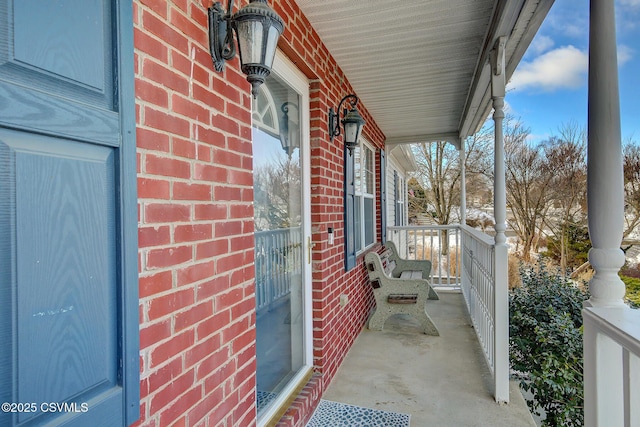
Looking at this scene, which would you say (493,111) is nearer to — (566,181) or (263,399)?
(263,399)

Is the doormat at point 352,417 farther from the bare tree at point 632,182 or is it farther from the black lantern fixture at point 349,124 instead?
the bare tree at point 632,182

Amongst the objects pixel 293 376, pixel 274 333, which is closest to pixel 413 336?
pixel 293 376

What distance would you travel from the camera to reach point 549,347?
321 cm

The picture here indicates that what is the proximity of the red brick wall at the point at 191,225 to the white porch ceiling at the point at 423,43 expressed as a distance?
78cm

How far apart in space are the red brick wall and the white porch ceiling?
30.5 inches

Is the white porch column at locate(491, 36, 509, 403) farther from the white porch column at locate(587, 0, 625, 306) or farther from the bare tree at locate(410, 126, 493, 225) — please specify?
the bare tree at locate(410, 126, 493, 225)

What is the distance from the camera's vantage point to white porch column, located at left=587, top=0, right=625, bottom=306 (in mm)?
1243

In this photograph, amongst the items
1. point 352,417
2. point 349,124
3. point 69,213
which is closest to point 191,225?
point 69,213

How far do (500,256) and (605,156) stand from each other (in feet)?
5.36

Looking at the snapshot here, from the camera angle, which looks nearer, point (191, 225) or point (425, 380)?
point (191, 225)

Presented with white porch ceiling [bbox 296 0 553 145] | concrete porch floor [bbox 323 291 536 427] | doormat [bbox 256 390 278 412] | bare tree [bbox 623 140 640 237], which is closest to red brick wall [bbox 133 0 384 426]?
doormat [bbox 256 390 278 412]

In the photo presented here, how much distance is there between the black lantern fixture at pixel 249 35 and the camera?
4.40 ft

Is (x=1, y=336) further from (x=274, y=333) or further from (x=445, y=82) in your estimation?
(x=445, y=82)

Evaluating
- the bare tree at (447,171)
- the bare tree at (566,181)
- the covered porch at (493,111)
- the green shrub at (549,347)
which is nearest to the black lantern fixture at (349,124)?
the covered porch at (493,111)
